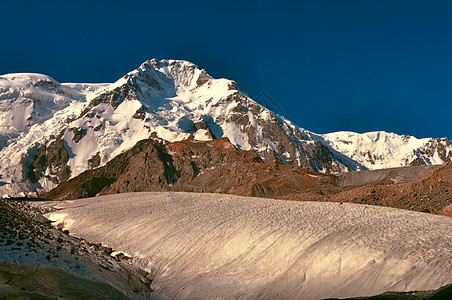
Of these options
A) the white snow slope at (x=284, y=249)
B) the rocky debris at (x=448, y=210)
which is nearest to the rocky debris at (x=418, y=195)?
the rocky debris at (x=448, y=210)

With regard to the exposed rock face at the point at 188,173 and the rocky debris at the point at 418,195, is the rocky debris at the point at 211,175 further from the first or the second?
the rocky debris at the point at 418,195

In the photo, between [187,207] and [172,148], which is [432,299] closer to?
[187,207]

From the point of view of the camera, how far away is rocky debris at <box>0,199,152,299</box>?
18766mm

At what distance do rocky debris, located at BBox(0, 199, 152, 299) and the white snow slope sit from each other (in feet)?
6.21

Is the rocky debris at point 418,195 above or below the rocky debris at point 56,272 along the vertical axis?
above

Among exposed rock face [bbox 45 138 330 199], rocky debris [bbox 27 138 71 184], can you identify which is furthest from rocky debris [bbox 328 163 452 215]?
rocky debris [bbox 27 138 71 184]

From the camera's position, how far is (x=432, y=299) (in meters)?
15.8

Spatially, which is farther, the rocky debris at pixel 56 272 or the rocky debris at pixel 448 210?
the rocky debris at pixel 448 210

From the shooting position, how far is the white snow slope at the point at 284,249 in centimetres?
2044

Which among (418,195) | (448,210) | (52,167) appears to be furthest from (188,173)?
(448,210)

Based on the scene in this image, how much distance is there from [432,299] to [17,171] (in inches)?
7670

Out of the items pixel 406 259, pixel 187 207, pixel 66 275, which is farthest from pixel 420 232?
pixel 187 207

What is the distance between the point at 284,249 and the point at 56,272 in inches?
428

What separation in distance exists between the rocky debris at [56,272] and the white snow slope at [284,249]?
6.21 ft
